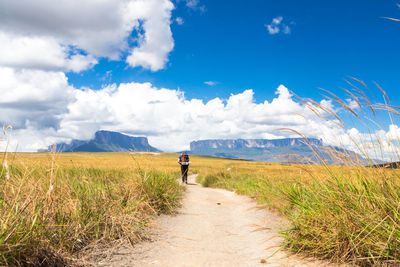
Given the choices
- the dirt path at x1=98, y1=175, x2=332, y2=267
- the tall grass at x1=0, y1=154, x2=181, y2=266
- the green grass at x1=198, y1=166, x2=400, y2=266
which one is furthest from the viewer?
the dirt path at x1=98, y1=175, x2=332, y2=267

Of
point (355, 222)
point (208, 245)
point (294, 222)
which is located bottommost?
point (208, 245)

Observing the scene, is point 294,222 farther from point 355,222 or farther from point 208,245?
point 208,245

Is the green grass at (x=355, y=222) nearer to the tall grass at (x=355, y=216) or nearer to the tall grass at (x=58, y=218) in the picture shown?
the tall grass at (x=355, y=216)

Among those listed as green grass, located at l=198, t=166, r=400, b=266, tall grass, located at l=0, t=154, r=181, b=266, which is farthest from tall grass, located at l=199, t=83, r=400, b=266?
tall grass, located at l=0, t=154, r=181, b=266

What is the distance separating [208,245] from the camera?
4898 millimetres

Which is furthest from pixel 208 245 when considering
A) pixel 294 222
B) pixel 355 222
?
pixel 355 222

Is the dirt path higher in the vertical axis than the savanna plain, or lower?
lower

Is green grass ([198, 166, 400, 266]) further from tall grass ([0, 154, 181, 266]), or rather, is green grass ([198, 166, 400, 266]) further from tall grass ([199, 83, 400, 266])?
tall grass ([0, 154, 181, 266])

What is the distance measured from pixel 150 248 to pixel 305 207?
289cm

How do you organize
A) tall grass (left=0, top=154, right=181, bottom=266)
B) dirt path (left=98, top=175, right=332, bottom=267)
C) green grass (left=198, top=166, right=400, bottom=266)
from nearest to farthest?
tall grass (left=0, top=154, right=181, bottom=266), green grass (left=198, top=166, right=400, bottom=266), dirt path (left=98, top=175, right=332, bottom=267)

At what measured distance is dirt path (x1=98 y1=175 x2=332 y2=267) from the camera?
13.0 feet

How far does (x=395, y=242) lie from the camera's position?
2863mm

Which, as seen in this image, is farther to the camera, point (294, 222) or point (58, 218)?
point (294, 222)

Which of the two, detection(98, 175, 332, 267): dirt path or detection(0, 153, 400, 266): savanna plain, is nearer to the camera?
detection(0, 153, 400, 266): savanna plain
